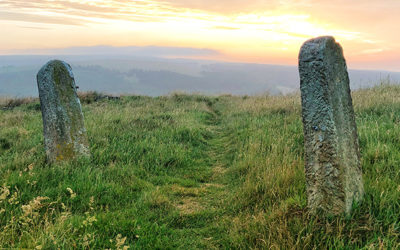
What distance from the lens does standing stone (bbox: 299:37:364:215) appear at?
3.04 m

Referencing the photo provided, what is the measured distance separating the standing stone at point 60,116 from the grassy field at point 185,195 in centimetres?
37

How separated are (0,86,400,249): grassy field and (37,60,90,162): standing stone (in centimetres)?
37

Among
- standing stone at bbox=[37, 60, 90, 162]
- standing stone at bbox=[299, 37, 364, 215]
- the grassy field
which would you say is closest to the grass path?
the grassy field

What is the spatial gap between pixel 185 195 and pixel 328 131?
2.93m

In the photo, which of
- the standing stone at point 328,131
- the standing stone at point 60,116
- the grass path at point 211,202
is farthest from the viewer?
the standing stone at point 60,116

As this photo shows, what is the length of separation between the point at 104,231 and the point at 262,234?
1.94 metres

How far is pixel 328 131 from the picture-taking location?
3.04 m

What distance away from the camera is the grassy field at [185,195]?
305 cm

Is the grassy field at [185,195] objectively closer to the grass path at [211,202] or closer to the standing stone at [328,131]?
the grass path at [211,202]

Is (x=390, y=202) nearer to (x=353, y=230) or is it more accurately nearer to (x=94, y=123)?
(x=353, y=230)

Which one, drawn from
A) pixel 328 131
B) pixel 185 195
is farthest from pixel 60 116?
pixel 328 131

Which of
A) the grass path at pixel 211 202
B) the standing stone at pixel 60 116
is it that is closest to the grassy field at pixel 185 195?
the grass path at pixel 211 202

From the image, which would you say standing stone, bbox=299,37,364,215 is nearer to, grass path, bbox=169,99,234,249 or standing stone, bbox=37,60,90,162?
grass path, bbox=169,99,234,249

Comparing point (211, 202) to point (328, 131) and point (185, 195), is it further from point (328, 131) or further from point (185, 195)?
point (328, 131)
